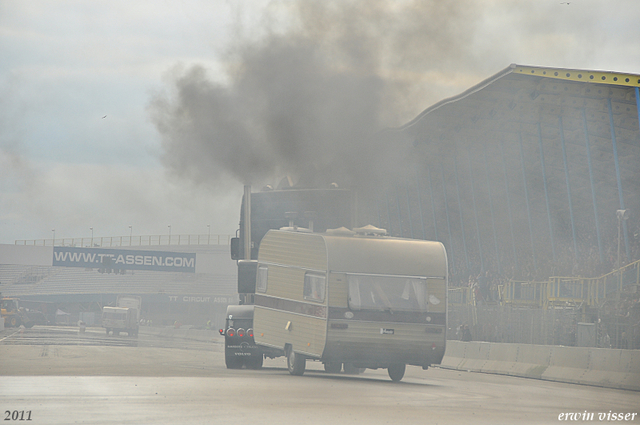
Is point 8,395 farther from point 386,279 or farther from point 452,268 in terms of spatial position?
point 452,268

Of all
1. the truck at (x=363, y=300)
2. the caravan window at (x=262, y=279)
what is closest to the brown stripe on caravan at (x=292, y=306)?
the truck at (x=363, y=300)

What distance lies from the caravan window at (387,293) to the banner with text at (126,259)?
7132 centimetres

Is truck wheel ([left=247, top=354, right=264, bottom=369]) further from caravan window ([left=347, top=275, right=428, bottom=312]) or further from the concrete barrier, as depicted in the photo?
the concrete barrier

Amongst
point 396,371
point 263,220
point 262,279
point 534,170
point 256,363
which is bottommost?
point 396,371

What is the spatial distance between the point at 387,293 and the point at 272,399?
5044 millimetres

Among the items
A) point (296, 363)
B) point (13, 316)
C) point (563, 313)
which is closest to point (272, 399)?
point (296, 363)

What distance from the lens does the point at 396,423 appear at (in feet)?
32.8

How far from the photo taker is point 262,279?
19172 mm

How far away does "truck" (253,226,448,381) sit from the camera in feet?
54.3

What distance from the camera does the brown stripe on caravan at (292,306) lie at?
54.8ft

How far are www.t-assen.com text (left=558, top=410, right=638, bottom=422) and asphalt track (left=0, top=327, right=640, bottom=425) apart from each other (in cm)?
4

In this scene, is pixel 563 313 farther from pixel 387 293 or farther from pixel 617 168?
pixel 617 168

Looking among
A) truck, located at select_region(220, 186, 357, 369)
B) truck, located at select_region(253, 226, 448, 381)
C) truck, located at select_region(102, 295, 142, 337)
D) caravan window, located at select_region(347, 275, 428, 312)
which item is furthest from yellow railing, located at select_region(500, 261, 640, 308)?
truck, located at select_region(102, 295, 142, 337)

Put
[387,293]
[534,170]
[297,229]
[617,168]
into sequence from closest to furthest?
[387,293], [297,229], [617,168], [534,170]
